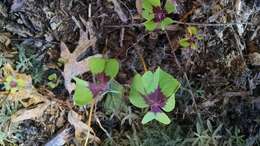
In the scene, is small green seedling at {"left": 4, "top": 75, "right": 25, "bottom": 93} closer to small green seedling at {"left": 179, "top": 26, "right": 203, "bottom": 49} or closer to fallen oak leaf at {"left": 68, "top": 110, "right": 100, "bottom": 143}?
fallen oak leaf at {"left": 68, "top": 110, "right": 100, "bottom": 143}

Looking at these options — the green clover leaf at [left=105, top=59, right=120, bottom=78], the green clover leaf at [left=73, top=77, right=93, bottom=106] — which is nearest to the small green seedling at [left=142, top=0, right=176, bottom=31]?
the green clover leaf at [left=105, top=59, right=120, bottom=78]

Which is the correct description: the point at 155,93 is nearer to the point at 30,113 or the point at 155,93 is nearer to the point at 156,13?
the point at 156,13

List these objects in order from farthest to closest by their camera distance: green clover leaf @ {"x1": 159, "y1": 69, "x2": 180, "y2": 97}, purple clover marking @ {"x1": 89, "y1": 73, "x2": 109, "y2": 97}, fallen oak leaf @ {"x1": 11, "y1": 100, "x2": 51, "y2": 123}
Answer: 1. fallen oak leaf @ {"x1": 11, "y1": 100, "x2": 51, "y2": 123}
2. purple clover marking @ {"x1": 89, "y1": 73, "x2": 109, "y2": 97}
3. green clover leaf @ {"x1": 159, "y1": 69, "x2": 180, "y2": 97}

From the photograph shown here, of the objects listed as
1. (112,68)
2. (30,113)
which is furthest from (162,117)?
(30,113)

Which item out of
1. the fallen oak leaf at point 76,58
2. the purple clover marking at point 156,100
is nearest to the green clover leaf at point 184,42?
the purple clover marking at point 156,100

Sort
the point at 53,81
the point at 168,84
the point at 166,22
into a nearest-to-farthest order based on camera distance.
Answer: the point at 168,84, the point at 166,22, the point at 53,81

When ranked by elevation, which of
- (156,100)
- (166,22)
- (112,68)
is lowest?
(156,100)

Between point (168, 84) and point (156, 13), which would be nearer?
point (168, 84)
